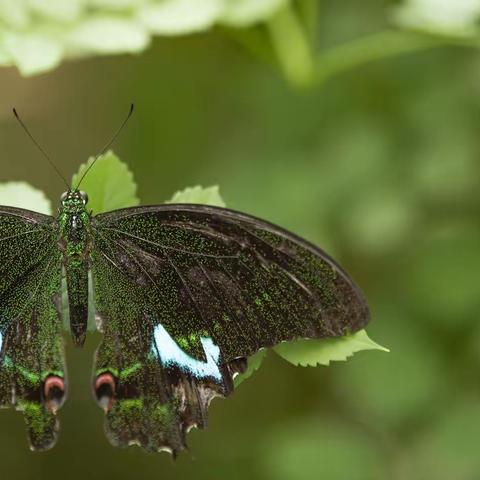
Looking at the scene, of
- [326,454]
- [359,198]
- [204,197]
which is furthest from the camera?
[359,198]

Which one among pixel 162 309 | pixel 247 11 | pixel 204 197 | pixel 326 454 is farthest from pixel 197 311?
pixel 326 454

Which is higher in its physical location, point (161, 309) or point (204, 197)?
point (204, 197)

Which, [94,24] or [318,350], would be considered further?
[94,24]

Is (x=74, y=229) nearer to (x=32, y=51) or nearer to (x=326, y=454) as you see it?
(x=32, y=51)

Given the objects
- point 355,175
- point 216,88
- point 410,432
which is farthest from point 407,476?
point 216,88

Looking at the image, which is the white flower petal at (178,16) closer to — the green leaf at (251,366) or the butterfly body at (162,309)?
the butterfly body at (162,309)

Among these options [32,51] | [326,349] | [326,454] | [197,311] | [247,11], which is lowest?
[326,349]

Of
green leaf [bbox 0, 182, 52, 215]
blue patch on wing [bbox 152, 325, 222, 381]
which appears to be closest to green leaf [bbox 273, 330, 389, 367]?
blue patch on wing [bbox 152, 325, 222, 381]

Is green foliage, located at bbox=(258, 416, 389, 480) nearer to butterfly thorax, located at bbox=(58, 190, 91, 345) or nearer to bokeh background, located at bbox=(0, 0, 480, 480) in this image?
bokeh background, located at bbox=(0, 0, 480, 480)
